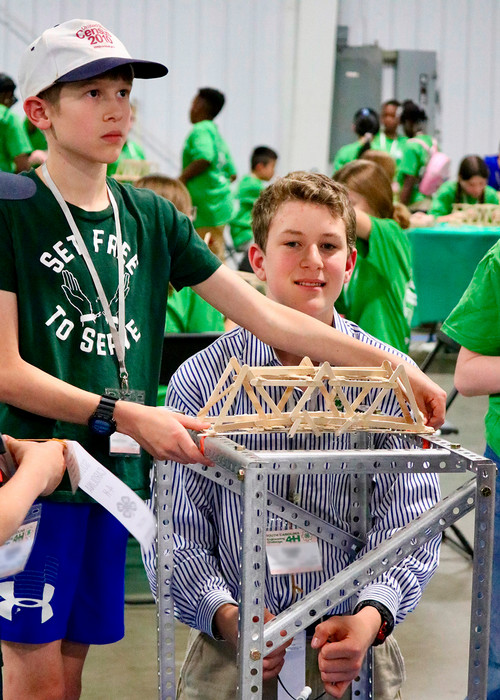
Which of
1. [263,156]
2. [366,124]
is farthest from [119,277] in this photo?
[263,156]

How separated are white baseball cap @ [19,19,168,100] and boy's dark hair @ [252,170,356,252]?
1.07ft

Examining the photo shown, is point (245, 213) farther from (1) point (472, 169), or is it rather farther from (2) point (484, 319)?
(2) point (484, 319)

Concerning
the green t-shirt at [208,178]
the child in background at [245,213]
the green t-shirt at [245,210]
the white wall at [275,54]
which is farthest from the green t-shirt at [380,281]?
the white wall at [275,54]

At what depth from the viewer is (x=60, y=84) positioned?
1.59 m

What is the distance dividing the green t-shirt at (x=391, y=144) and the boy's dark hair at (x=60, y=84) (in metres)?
8.12

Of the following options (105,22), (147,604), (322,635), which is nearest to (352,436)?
(322,635)

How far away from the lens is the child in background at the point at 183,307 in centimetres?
348

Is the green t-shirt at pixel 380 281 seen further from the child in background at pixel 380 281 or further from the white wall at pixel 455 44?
the white wall at pixel 455 44

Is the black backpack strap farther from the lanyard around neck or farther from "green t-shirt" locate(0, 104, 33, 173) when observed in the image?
"green t-shirt" locate(0, 104, 33, 173)

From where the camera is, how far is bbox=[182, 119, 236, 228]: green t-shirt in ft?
25.0

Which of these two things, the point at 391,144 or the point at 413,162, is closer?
the point at 413,162

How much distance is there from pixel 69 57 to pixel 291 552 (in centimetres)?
85

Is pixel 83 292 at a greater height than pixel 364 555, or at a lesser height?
greater

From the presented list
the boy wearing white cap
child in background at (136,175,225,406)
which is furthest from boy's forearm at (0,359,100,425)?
child in background at (136,175,225,406)
